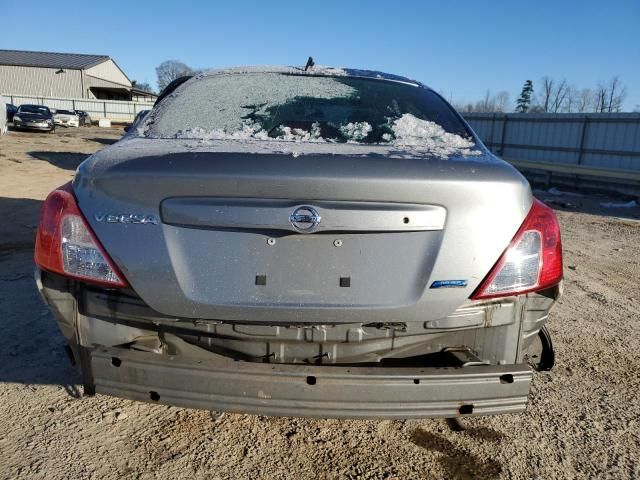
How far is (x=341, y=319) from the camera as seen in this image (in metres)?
1.71

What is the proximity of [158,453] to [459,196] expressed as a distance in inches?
65.7

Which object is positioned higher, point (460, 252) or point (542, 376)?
point (460, 252)

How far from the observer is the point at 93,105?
4844cm

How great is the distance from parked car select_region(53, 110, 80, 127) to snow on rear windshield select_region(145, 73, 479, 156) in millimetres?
38962

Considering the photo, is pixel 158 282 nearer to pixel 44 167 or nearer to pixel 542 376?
pixel 542 376

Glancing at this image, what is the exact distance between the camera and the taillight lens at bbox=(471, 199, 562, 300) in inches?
69.3

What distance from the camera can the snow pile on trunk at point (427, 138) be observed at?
218 cm

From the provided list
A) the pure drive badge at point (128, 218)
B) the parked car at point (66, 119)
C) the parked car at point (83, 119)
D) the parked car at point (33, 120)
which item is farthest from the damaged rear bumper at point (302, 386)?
the parked car at point (83, 119)

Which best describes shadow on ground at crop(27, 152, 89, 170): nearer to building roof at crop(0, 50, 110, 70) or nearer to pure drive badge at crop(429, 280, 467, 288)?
pure drive badge at crop(429, 280, 467, 288)

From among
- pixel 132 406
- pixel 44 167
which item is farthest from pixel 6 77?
pixel 132 406

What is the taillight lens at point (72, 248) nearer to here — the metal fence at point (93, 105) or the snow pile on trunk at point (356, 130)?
the snow pile on trunk at point (356, 130)

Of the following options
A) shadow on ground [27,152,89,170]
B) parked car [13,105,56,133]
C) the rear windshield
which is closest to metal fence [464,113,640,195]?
shadow on ground [27,152,89,170]

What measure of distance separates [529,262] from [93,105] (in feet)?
176

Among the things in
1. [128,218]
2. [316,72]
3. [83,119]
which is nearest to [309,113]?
[316,72]
